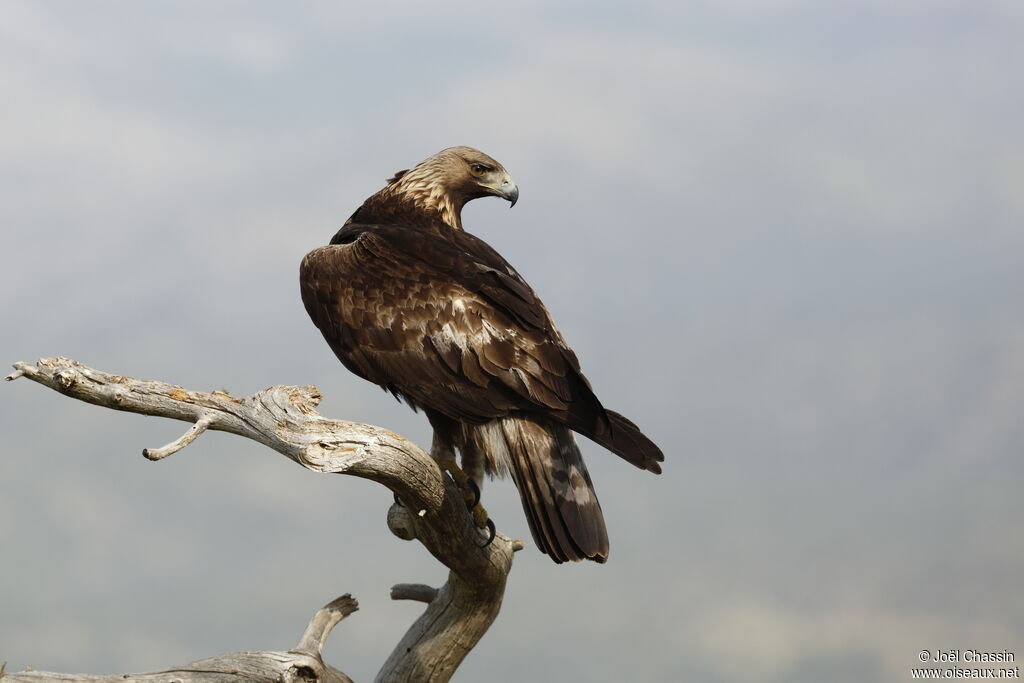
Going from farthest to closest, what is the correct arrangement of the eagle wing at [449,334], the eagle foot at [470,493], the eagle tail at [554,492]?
the eagle foot at [470,493]
the eagle wing at [449,334]
the eagle tail at [554,492]

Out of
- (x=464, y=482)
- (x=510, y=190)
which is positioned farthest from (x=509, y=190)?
(x=464, y=482)

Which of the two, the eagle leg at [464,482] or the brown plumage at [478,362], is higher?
the brown plumage at [478,362]

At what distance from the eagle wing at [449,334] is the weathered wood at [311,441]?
46 cm

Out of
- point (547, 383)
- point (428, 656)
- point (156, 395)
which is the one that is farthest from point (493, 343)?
point (428, 656)

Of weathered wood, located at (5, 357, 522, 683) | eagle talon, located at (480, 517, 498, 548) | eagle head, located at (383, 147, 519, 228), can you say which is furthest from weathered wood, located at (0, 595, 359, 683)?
eagle head, located at (383, 147, 519, 228)

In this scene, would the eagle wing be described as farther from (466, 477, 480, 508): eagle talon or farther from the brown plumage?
(466, 477, 480, 508): eagle talon

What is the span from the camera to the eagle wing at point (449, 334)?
6293mm

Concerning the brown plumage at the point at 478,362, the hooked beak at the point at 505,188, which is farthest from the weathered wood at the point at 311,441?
the hooked beak at the point at 505,188

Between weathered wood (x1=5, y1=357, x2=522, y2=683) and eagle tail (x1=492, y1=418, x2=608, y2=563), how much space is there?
528 mm

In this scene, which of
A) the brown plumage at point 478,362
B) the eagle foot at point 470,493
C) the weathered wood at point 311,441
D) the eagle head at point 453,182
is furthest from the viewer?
the eagle head at point 453,182

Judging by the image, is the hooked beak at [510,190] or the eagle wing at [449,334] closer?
the eagle wing at [449,334]

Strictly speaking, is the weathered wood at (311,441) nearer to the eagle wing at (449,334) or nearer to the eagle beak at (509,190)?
the eagle wing at (449,334)

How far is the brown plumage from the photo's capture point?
20.2ft

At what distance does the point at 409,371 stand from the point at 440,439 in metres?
0.52
